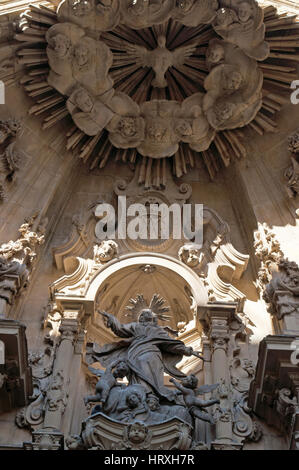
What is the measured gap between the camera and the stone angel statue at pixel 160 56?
10.4 m

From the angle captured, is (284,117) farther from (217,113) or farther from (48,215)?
(48,215)

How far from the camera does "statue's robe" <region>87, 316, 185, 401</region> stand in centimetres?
783

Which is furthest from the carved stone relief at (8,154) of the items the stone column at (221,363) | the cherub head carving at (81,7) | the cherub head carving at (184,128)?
the stone column at (221,363)

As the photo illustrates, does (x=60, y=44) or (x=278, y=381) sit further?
(x=60, y=44)

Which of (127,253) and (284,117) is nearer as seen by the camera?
(127,253)

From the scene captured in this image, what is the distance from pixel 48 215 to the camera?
10.2 m

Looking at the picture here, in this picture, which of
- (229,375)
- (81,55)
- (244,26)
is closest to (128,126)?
(81,55)

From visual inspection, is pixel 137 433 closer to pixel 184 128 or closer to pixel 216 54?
pixel 184 128

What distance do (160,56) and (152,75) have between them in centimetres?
48

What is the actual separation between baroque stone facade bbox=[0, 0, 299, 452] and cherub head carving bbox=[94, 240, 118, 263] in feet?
Result: 0.09

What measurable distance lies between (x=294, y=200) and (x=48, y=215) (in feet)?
12.7

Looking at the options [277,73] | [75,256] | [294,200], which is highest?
[277,73]

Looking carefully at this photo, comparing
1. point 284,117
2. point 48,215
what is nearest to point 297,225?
point 284,117

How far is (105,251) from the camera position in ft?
31.6
